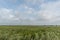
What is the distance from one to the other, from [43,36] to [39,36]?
2.58 feet

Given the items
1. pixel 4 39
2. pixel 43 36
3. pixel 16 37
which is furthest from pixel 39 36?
pixel 4 39

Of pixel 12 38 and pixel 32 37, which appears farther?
pixel 32 37

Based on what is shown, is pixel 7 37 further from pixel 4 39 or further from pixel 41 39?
pixel 41 39

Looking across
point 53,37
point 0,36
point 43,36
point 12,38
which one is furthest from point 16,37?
point 53,37

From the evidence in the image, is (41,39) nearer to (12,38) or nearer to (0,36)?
(12,38)

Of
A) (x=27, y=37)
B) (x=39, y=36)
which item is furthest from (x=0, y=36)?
(x=39, y=36)

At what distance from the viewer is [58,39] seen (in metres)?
23.6

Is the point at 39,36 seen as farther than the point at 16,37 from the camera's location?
Yes

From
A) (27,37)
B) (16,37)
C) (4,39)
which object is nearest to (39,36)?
(27,37)

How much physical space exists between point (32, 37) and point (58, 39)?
4612 mm

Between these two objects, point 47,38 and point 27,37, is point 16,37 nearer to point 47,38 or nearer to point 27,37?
point 27,37

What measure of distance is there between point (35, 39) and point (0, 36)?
6173 millimetres

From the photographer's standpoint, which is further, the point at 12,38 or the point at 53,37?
the point at 53,37

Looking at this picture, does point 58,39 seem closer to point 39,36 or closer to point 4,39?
point 39,36
